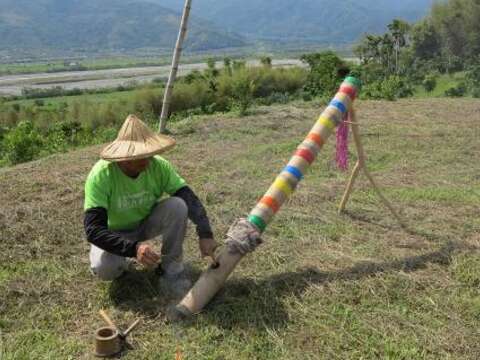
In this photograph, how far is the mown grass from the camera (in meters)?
2.69

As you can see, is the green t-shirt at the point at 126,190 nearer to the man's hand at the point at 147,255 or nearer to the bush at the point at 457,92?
the man's hand at the point at 147,255

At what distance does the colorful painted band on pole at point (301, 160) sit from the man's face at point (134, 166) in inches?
27.3

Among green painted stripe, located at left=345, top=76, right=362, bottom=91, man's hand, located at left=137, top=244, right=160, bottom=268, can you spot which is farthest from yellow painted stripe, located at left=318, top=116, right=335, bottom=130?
man's hand, located at left=137, top=244, right=160, bottom=268

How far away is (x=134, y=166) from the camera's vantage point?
9.72ft

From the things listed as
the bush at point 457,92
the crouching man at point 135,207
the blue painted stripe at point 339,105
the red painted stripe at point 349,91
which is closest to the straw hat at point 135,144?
the crouching man at point 135,207

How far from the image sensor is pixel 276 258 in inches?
138

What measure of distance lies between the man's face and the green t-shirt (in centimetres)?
3

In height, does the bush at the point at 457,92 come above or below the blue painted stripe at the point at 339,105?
below

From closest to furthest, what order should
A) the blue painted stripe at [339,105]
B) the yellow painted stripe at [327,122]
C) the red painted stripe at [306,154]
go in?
the red painted stripe at [306,154]
the yellow painted stripe at [327,122]
the blue painted stripe at [339,105]

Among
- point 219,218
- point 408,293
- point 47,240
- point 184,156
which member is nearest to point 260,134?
point 184,156

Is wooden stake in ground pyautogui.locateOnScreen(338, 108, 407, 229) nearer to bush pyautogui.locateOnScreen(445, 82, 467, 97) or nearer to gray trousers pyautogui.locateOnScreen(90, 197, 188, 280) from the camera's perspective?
gray trousers pyautogui.locateOnScreen(90, 197, 188, 280)

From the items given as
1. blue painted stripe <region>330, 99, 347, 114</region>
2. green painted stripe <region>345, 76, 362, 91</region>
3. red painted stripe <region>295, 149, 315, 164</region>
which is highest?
green painted stripe <region>345, 76, 362, 91</region>

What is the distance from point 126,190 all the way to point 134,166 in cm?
15

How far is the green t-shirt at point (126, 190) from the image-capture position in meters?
2.88
